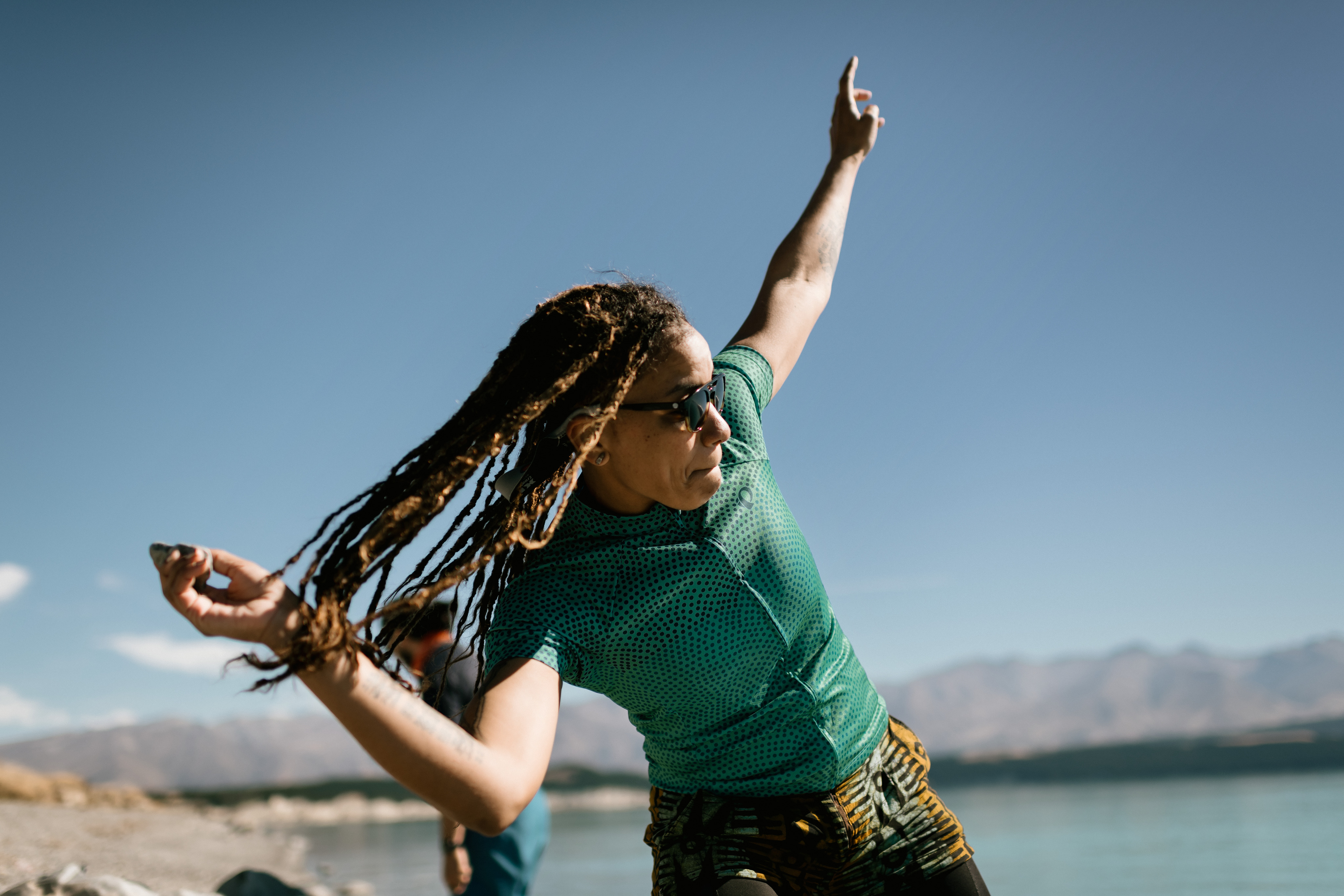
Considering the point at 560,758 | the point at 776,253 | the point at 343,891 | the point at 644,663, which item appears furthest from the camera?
the point at 560,758

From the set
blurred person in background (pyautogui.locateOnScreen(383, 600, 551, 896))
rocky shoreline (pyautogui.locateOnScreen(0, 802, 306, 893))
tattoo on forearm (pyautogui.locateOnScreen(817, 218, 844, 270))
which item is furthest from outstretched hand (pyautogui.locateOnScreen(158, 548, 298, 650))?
rocky shoreline (pyautogui.locateOnScreen(0, 802, 306, 893))

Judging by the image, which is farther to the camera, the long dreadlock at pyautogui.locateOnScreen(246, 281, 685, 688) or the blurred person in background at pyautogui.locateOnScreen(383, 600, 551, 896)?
the blurred person in background at pyautogui.locateOnScreen(383, 600, 551, 896)

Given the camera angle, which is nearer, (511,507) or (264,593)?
(264,593)

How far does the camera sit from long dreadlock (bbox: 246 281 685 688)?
126 centimetres

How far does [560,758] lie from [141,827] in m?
44.6

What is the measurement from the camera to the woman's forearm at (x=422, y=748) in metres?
1.05

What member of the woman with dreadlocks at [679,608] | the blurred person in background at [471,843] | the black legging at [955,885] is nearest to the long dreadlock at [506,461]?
the woman with dreadlocks at [679,608]

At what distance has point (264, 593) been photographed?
1.04 metres

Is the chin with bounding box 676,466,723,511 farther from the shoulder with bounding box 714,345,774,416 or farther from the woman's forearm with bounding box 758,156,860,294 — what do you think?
the woman's forearm with bounding box 758,156,860,294

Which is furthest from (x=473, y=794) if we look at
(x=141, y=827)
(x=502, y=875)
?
(x=141, y=827)

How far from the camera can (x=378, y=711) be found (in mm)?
1051

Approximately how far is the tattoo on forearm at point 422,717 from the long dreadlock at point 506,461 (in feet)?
0.28

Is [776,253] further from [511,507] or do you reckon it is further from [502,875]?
[502,875]

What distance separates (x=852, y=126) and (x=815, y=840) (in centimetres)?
194
